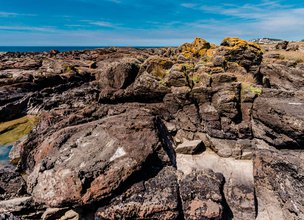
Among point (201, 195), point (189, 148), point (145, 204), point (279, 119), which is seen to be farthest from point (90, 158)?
point (279, 119)

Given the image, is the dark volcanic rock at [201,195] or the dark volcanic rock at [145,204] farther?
the dark volcanic rock at [201,195]

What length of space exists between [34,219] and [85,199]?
5519 millimetres

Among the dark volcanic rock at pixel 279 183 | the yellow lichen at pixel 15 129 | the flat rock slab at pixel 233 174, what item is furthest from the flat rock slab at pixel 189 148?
the yellow lichen at pixel 15 129

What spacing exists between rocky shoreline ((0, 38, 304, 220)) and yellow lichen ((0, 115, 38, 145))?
853 cm

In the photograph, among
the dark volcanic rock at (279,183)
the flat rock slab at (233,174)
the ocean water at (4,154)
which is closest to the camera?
the dark volcanic rock at (279,183)

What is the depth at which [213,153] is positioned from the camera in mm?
19688

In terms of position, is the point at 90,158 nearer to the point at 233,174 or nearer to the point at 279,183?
the point at 233,174

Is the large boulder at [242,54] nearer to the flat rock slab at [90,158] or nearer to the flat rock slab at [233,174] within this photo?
the flat rock slab at [233,174]

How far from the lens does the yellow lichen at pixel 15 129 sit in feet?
103

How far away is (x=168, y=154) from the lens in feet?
54.4

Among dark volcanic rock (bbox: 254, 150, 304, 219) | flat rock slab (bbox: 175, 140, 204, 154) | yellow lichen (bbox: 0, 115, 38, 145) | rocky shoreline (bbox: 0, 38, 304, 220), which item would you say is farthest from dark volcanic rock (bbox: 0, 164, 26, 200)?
dark volcanic rock (bbox: 254, 150, 304, 219)

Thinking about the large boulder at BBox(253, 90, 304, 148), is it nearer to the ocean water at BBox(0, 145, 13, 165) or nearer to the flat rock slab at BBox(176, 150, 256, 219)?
the flat rock slab at BBox(176, 150, 256, 219)

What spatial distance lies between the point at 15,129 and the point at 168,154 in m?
29.5

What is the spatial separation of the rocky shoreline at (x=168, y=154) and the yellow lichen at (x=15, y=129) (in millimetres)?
8532
